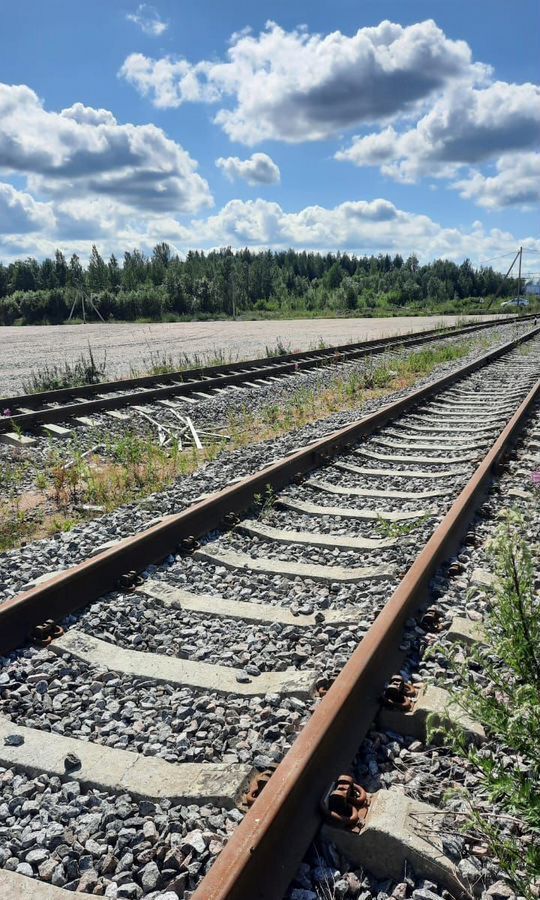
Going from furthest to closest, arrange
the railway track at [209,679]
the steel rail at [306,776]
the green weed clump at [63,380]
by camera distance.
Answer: the green weed clump at [63,380], the railway track at [209,679], the steel rail at [306,776]

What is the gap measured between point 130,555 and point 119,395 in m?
7.50

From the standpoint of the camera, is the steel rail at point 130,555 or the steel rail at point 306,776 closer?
the steel rail at point 306,776

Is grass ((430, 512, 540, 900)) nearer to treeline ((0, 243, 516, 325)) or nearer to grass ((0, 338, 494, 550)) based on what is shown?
grass ((0, 338, 494, 550))

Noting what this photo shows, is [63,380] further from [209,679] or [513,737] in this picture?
[513,737]

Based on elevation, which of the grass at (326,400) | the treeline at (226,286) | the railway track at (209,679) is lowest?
the railway track at (209,679)

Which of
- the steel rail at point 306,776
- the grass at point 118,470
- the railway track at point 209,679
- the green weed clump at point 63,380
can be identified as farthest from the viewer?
the green weed clump at point 63,380

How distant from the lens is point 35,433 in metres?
8.81

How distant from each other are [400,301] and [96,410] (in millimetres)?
90496

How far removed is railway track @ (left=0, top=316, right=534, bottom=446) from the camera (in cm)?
896

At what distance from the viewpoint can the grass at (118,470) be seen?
5938 millimetres

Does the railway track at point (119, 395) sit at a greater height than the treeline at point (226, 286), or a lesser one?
lesser

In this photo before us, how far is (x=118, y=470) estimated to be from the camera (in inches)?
287

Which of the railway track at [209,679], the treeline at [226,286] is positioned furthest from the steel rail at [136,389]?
the treeline at [226,286]

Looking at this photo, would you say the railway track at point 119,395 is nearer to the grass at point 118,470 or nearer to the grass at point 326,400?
the grass at point 118,470
